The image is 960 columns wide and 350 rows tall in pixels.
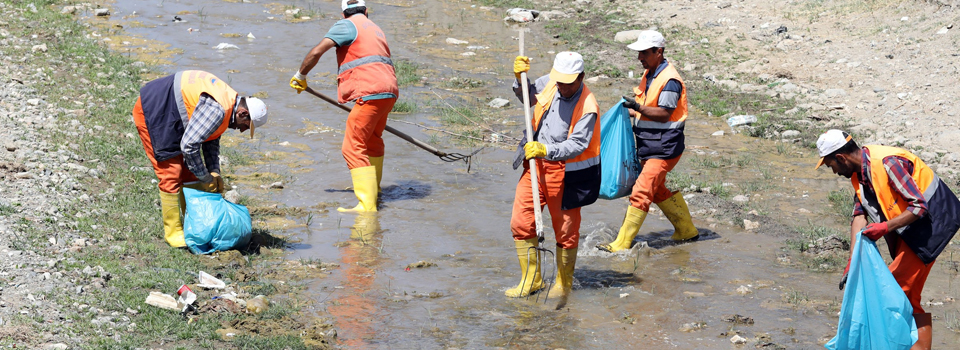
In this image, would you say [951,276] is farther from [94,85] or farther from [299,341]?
[94,85]

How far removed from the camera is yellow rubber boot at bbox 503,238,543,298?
5371mm

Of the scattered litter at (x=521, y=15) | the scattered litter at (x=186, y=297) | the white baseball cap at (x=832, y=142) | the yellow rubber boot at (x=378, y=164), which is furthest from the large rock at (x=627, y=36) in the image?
the scattered litter at (x=186, y=297)

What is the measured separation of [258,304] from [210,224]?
3.03ft

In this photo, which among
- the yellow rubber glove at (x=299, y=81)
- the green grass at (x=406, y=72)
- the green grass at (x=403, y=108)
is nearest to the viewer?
the yellow rubber glove at (x=299, y=81)

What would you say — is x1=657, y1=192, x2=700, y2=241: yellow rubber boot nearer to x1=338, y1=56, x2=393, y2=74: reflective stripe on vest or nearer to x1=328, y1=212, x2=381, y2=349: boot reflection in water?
x1=328, y1=212, x2=381, y2=349: boot reflection in water

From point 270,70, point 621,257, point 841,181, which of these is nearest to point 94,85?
point 270,70

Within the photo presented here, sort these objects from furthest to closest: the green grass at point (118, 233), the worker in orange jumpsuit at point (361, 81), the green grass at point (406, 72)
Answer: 1. the green grass at point (406, 72)
2. the worker in orange jumpsuit at point (361, 81)
3. the green grass at point (118, 233)

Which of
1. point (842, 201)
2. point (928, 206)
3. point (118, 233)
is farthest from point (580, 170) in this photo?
point (842, 201)

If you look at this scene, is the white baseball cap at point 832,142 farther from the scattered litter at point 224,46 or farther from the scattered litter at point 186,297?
the scattered litter at point 224,46

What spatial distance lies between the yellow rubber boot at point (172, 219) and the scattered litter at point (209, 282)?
689mm

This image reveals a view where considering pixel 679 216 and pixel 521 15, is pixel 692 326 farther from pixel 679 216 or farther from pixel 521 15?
pixel 521 15

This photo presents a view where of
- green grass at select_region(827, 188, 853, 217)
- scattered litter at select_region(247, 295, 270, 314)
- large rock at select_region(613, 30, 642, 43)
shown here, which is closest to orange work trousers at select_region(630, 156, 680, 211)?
green grass at select_region(827, 188, 853, 217)

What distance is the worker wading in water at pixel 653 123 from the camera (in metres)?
6.04

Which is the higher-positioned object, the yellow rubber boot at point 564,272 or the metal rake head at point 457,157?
the yellow rubber boot at point 564,272
